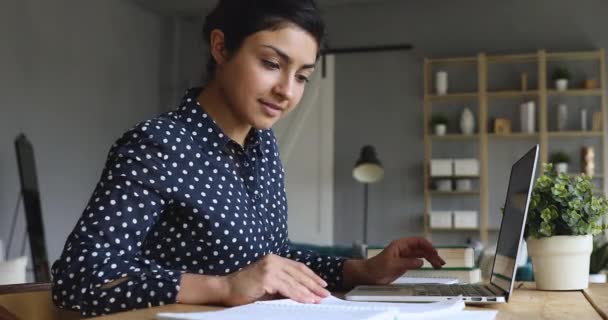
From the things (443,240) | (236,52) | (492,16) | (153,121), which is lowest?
(443,240)

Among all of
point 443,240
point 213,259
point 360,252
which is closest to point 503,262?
point 213,259

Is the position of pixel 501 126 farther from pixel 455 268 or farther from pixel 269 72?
pixel 269 72

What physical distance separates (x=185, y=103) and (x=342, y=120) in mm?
5935

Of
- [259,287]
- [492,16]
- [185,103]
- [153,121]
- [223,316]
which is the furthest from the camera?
[492,16]

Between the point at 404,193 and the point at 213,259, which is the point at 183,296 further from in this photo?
the point at 404,193

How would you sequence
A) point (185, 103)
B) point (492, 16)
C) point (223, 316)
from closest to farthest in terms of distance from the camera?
point (223, 316) < point (185, 103) < point (492, 16)

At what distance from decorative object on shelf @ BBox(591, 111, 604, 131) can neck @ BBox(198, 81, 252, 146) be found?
578 centimetres

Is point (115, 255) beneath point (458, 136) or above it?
beneath

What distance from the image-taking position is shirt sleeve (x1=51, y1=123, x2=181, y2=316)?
1132 millimetres

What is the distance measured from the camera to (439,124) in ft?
22.9

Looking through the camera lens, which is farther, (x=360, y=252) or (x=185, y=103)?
(x=360, y=252)

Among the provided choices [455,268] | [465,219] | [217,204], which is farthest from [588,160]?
[217,204]

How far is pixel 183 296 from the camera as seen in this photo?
114 cm

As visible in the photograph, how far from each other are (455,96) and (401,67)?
594mm
